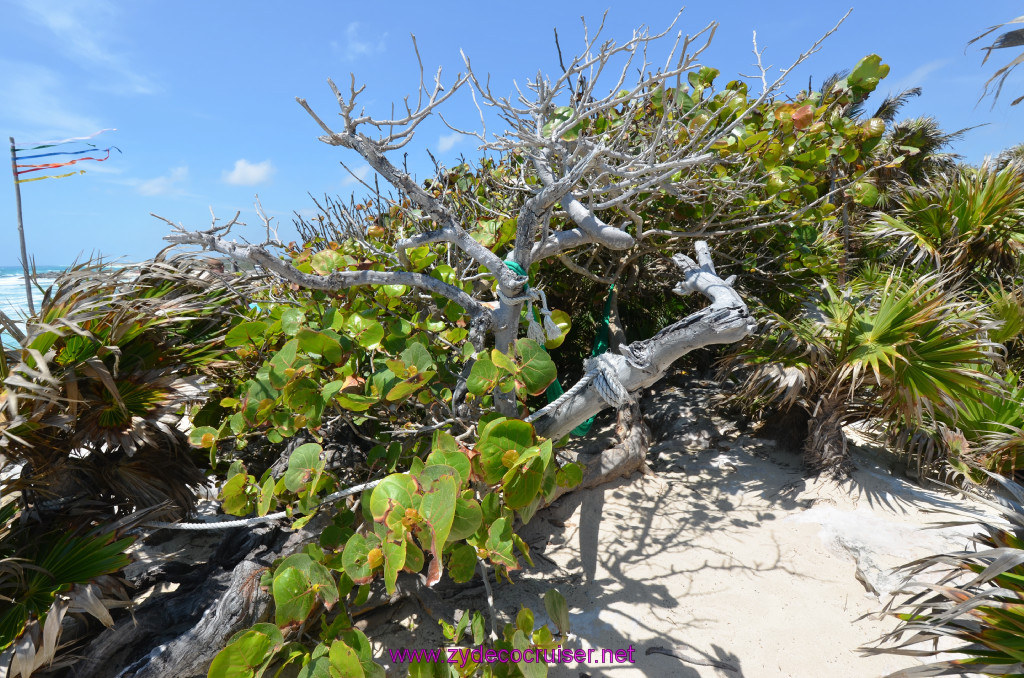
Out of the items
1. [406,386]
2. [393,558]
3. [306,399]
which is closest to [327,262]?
[306,399]

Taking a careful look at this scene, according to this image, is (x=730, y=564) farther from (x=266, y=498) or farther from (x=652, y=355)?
(x=266, y=498)

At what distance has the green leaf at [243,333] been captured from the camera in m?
2.37

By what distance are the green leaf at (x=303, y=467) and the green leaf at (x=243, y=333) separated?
76 centimetres

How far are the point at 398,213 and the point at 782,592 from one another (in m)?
4.28

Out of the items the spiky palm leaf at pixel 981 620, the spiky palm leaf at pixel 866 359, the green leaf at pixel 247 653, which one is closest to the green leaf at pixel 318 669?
the green leaf at pixel 247 653

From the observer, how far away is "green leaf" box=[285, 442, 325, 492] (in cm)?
191

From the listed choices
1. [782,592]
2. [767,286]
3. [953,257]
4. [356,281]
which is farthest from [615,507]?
[953,257]

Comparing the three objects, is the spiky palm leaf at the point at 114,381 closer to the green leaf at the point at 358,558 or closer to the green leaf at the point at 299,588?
the green leaf at the point at 299,588

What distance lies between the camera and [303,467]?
6.38ft

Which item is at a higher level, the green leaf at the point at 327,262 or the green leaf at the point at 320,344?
the green leaf at the point at 327,262

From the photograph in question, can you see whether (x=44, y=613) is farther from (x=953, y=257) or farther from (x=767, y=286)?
(x=953, y=257)

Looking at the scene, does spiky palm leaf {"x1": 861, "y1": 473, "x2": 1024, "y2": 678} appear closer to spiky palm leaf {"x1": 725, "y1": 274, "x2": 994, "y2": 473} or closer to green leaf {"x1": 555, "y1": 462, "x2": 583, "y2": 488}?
green leaf {"x1": 555, "y1": 462, "x2": 583, "y2": 488}

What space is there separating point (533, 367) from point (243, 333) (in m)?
1.50

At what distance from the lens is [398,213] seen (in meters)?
4.73
